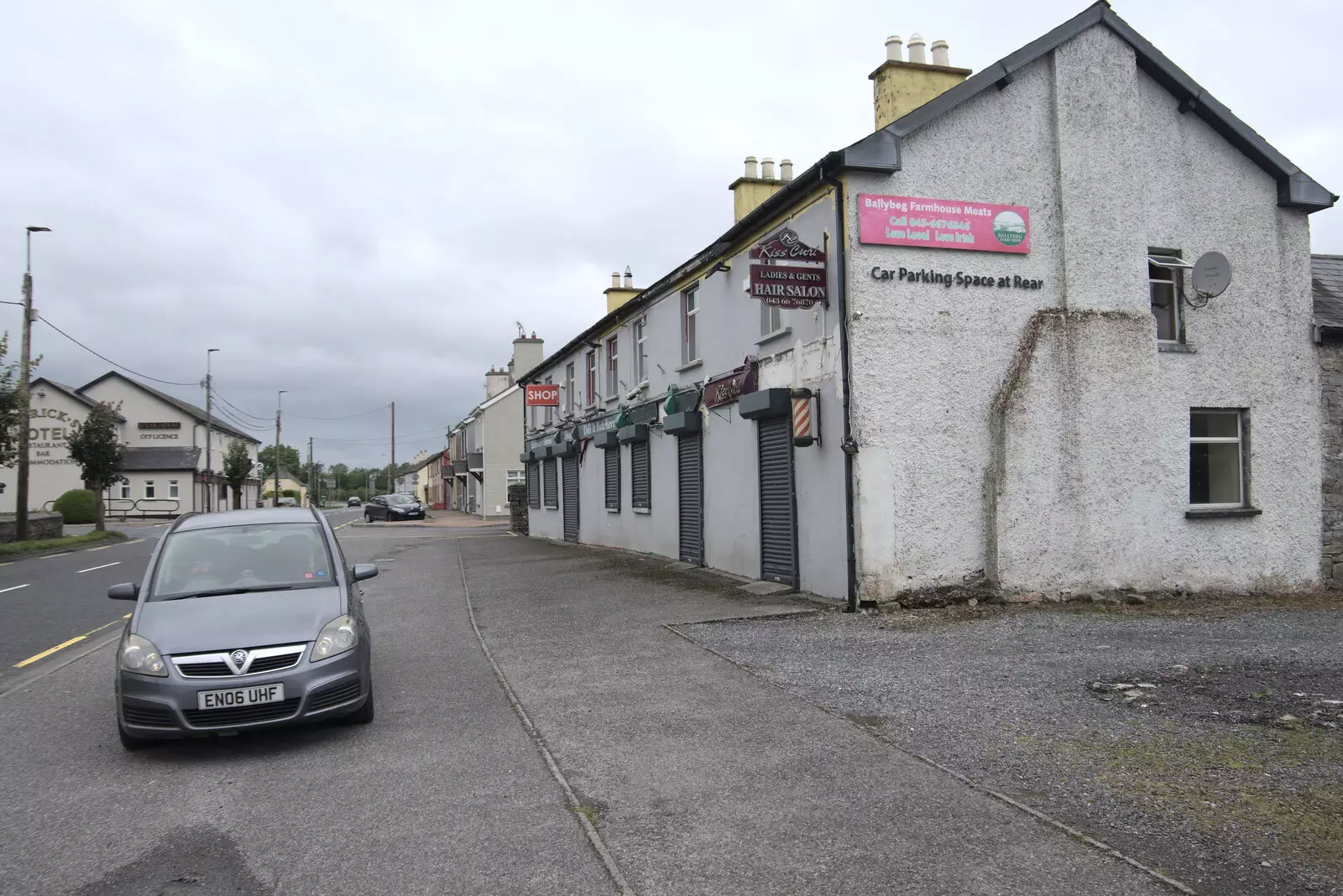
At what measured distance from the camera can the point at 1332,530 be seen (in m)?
14.0

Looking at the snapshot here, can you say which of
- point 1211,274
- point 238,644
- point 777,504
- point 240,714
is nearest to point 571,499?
point 777,504

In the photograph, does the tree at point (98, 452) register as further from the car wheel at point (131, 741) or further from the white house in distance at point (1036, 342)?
the car wheel at point (131, 741)

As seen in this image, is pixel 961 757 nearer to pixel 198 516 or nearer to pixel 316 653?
pixel 316 653

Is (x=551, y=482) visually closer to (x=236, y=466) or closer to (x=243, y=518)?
(x=243, y=518)

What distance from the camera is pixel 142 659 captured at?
5992 mm

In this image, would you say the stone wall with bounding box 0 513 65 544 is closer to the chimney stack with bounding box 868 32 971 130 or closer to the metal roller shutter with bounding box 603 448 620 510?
the metal roller shutter with bounding box 603 448 620 510

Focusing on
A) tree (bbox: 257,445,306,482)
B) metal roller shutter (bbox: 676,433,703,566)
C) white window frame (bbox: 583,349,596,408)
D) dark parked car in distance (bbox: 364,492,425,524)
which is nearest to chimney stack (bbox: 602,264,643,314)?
white window frame (bbox: 583,349,596,408)

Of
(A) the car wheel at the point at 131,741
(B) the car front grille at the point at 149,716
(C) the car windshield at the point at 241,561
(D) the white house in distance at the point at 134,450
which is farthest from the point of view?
(D) the white house in distance at the point at 134,450

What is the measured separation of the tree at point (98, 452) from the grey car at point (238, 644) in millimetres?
30485

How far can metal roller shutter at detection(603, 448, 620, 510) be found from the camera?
22.4 metres

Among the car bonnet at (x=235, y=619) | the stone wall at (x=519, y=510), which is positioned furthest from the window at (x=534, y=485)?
the car bonnet at (x=235, y=619)

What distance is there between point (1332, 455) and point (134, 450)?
2679 inches

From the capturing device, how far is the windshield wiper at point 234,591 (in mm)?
6766

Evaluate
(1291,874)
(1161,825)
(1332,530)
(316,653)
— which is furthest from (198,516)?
(1332,530)
